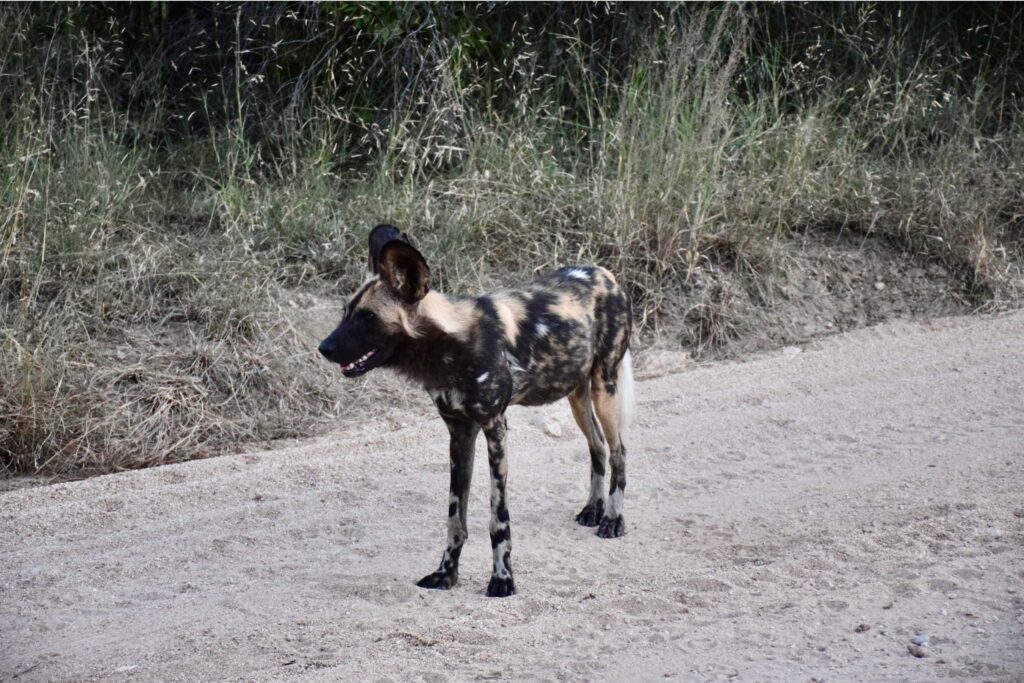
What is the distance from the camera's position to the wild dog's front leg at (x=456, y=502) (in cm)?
380

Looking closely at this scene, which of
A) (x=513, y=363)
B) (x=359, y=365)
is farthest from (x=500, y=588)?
(x=359, y=365)

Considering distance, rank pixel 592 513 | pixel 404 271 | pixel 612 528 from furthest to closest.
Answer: pixel 592 513 < pixel 612 528 < pixel 404 271

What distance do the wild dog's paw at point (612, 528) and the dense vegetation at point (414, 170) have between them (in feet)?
6.29

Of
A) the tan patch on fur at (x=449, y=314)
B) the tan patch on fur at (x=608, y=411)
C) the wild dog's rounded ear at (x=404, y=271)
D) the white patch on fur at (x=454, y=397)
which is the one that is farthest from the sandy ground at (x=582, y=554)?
the wild dog's rounded ear at (x=404, y=271)

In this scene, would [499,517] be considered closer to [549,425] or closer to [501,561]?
[501,561]

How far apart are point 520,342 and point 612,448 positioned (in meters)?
0.64

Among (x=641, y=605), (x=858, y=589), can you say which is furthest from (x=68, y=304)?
(x=858, y=589)

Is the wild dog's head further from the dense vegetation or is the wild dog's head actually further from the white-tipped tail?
the dense vegetation

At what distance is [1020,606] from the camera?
11.2ft

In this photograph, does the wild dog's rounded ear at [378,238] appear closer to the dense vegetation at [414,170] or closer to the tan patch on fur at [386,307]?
the tan patch on fur at [386,307]

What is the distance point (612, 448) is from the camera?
4289 mm

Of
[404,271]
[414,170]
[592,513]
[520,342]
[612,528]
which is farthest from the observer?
[414,170]

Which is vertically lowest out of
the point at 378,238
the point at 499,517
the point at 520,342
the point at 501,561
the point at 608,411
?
the point at 501,561

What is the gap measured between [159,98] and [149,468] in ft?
11.7
